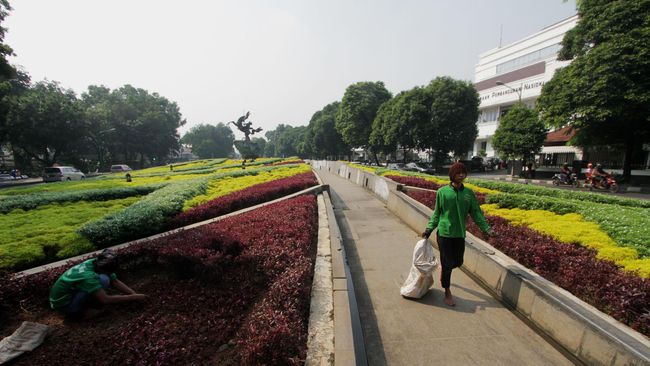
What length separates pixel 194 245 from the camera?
4980 mm

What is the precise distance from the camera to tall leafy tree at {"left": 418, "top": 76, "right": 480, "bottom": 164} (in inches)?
1107

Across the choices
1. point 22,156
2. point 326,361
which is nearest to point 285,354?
point 326,361

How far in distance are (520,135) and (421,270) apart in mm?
24739

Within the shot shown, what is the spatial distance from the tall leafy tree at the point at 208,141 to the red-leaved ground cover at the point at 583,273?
306 ft

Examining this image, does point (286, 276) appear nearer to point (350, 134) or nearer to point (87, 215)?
point (87, 215)

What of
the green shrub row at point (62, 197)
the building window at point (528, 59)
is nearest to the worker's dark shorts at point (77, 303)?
the green shrub row at point (62, 197)

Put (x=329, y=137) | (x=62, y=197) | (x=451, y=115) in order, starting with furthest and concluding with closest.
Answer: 1. (x=329, y=137)
2. (x=451, y=115)
3. (x=62, y=197)

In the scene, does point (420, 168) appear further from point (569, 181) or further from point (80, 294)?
point (80, 294)

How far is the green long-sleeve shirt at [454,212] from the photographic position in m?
4.02

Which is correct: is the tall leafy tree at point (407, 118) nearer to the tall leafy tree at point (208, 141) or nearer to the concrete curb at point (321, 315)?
the concrete curb at point (321, 315)

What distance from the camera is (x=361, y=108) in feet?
136

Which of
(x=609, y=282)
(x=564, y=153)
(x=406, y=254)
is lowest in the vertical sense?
(x=406, y=254)

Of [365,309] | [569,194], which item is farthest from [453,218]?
[569,194]

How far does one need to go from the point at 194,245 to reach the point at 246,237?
3.15ft
